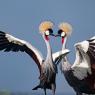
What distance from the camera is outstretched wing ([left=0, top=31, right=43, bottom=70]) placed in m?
8.10

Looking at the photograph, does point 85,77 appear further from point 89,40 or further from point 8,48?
point 8,48

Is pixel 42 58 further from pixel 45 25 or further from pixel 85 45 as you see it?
pixel 85 45

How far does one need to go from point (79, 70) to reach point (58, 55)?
12.4 inches

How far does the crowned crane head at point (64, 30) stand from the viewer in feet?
26.1

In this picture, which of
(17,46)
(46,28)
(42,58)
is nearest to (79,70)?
(42,58)

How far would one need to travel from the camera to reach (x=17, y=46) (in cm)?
828

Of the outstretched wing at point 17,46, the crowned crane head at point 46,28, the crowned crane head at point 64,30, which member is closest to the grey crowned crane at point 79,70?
the crowned crane head at point 64,30

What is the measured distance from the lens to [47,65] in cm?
793

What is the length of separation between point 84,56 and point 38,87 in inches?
27.9

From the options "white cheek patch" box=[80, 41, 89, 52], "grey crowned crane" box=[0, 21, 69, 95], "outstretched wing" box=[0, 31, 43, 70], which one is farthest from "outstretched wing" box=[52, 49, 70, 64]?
"white cheek patch" box=[80, 41, 89, 52]

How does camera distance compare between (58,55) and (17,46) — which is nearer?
(58,55)

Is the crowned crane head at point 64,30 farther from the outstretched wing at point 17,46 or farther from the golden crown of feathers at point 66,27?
the outstretched wing at point 17,46


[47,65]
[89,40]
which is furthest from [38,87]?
[89,40]

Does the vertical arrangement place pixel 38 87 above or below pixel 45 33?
below
